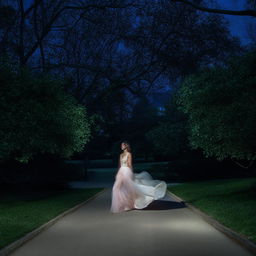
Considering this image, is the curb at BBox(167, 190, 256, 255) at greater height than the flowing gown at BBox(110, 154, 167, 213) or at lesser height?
lesser

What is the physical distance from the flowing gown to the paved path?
0.99m

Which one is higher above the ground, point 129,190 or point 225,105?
point 225,105

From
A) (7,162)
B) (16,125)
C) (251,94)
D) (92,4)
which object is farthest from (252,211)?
(7,162)

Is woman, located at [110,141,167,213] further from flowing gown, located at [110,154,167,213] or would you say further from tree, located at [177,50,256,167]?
tree, located at [177,50,256,167]

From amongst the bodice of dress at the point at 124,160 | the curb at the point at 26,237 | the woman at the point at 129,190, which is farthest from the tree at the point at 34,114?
the woman at the point at 129,190

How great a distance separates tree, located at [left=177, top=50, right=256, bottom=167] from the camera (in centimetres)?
1655

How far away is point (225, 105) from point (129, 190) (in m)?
5.46

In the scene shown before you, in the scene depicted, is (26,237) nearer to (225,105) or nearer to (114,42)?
(225,105)

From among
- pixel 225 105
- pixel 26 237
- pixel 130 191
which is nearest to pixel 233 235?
pixel 26 237

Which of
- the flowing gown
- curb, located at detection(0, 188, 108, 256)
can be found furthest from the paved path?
the flowing gown

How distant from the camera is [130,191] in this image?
15930 millimetres

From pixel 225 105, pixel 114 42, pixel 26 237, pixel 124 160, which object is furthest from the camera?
pixel 114 42

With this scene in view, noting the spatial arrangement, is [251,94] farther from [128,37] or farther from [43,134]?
[128,37]

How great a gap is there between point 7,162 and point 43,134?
1181 cm
